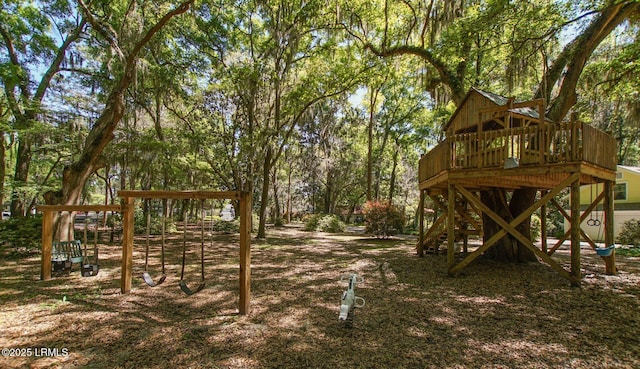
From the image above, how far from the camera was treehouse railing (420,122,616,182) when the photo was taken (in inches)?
242

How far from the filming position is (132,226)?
5.59 metres

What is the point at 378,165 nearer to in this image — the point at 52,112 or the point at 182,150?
the point at 182,150

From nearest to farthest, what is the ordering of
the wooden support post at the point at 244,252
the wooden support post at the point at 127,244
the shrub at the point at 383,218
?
the wooden support post at the point at 244,252 → the wooden support post at the point at 127,244 → the shrub at the point at 383,218

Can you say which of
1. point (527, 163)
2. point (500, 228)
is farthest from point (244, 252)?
point (500, 228)

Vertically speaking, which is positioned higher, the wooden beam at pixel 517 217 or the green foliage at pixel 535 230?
the wooden beam at pixel 517 217

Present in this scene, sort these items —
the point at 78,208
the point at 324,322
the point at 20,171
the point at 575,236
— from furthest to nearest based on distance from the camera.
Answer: the point at 20,171 → the point at 78,208 → the point at 575,236 → the point at 324,322

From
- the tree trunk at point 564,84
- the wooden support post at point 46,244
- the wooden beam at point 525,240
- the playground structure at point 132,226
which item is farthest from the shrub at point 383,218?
the wooden support post at point 46,244

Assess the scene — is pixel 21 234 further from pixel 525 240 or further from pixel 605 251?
pixel 605 251

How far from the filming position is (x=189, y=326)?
4.05 m

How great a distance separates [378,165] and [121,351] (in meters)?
29.0

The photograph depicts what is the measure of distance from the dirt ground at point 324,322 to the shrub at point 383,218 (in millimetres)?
8451

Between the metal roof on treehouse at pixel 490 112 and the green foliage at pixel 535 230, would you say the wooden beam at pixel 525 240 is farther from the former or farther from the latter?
the green foliage at pixel 535 230

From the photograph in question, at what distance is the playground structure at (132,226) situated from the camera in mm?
4492

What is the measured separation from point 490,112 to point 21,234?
1355 centimetres
